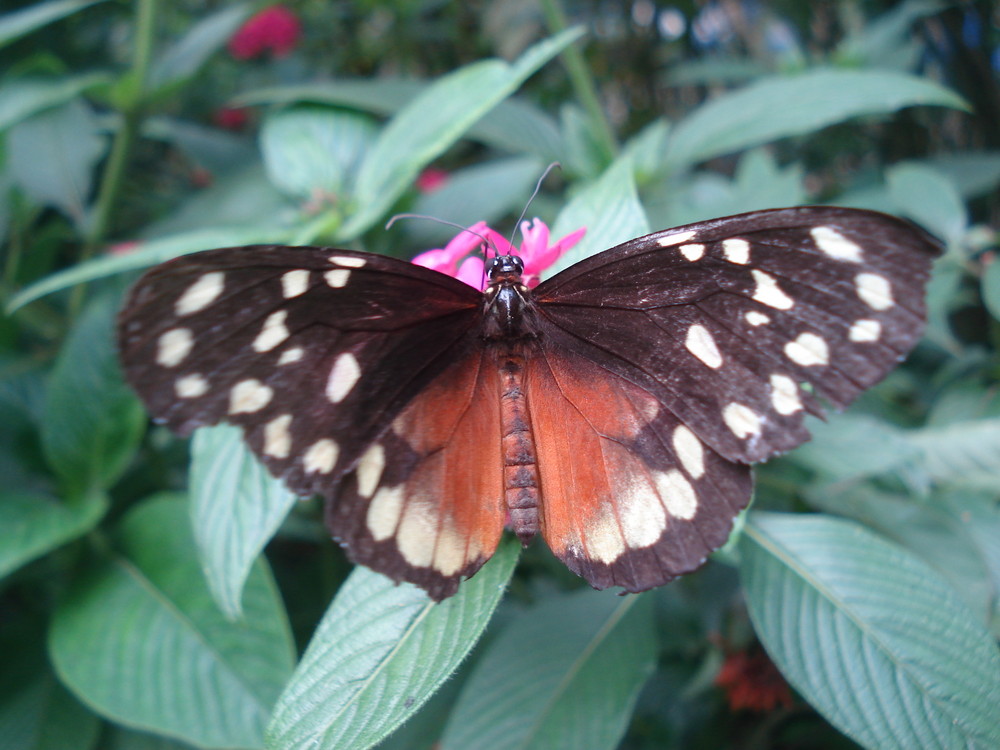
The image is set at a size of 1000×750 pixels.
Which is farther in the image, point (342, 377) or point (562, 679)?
point (562, 679)

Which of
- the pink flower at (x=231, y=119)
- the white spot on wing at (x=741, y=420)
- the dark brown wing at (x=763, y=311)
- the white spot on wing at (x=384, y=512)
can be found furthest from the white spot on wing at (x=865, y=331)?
the pink flower at (x=231, y=119)

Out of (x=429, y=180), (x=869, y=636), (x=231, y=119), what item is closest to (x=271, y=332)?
(x=869, y=636)

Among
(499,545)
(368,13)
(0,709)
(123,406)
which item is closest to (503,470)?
(499,545)

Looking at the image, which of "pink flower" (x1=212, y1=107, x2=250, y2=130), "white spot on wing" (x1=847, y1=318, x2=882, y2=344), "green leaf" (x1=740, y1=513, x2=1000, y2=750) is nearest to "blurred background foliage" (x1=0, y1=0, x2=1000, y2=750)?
"green leaf" (x1=740, y1=513, x2=1000, y2=750)

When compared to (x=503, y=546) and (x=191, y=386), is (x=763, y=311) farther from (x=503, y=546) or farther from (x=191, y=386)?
(x=191, y=386)

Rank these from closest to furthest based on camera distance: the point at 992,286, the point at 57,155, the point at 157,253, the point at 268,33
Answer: the point at 157,253 < the point at 992,286 < the point at 57,155 < the point at 268,33

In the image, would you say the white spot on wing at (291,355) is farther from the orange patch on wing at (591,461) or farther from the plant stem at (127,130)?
the plant stem at (127,130)
